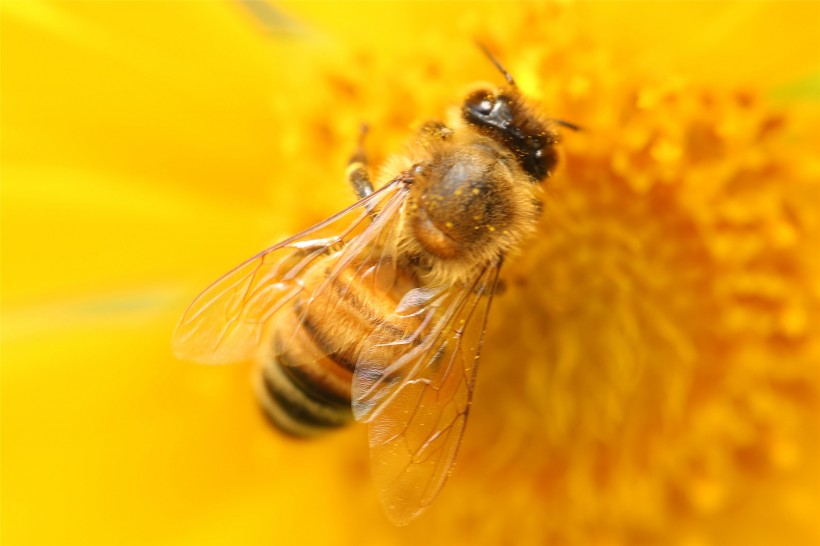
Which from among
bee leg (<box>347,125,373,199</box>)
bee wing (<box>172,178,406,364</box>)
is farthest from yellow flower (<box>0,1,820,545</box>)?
bee wing (<box>172,178,406,364</box>)

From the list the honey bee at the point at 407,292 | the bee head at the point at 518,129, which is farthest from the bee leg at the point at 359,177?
the bee head at the point at 518,129

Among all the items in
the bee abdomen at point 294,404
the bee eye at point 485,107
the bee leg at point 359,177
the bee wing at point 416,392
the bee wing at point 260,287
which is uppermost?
the bee leg at point 359,177

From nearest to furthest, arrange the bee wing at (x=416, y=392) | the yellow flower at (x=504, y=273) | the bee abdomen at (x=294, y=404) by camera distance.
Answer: the bee wing at (x=416, y=392), the bee abdomen at (x=294, y=404), the yellow flower at (x=504, y=273)

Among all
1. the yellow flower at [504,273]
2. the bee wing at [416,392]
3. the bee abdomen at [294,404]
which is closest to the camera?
the bee wing at [416,392]

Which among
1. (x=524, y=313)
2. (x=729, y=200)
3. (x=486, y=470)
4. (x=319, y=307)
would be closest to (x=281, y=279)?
(x=319, y=307)

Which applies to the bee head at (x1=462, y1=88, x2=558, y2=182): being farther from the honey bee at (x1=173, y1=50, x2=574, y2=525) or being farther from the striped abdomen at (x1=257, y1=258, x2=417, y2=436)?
the striped abdomen at (x1=257, y1=258, x2=417, y2=436)

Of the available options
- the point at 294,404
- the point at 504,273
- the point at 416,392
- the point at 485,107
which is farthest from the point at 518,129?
the point at 294,404

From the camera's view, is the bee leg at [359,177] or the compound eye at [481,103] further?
the bee leg at [359,177]

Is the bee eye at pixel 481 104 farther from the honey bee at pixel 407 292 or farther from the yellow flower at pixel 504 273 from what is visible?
the yellow flower at pixel 504 273
